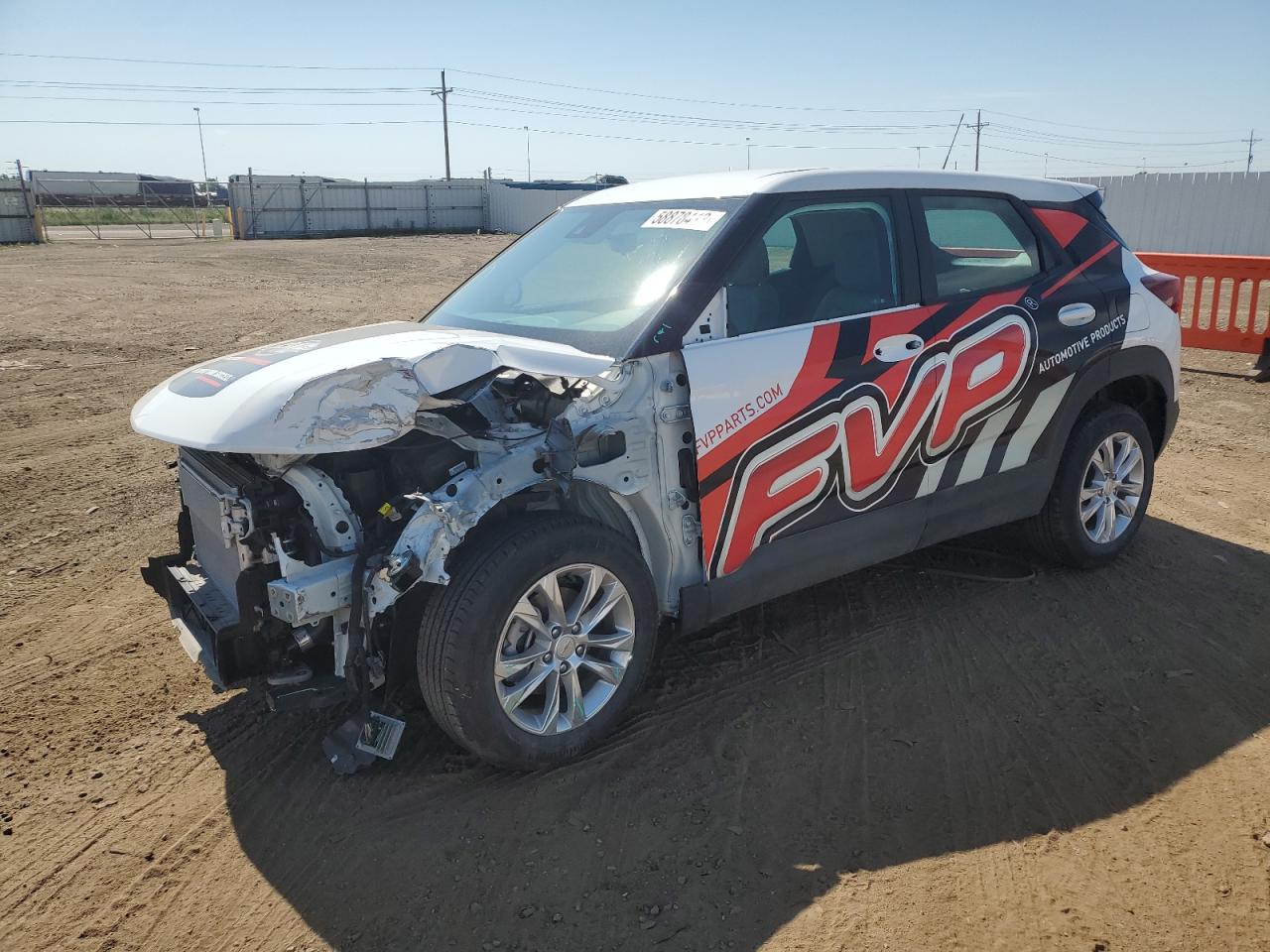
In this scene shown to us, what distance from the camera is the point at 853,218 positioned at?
4.18 m

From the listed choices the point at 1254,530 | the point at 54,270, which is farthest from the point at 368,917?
the point at 54,270

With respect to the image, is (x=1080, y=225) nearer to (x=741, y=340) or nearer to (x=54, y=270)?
(x=741, y=340)

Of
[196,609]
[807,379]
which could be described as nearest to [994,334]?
[807,379]

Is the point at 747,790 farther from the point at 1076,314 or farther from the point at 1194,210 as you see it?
the point at 1194,210

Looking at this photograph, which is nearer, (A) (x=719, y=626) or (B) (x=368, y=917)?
(B) (x=368, y=917)

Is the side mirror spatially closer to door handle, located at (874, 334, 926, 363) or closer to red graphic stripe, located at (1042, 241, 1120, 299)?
door handle, located at (874, 334, 926, 363)

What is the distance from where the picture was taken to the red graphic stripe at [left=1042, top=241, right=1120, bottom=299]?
4656 millimetres

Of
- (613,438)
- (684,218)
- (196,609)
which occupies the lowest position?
(196,609)

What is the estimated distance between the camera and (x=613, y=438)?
343cm

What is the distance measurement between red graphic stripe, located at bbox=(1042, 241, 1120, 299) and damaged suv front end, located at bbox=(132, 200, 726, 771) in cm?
180

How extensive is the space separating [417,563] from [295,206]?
132 feet

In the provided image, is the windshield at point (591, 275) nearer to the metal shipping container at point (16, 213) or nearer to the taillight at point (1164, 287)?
the taillight at point (1164, 287)

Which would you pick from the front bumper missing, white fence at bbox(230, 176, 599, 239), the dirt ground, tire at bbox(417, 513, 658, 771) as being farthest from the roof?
white fence at bbox(230, 176, 599, 239)

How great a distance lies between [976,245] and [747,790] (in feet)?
8.95
